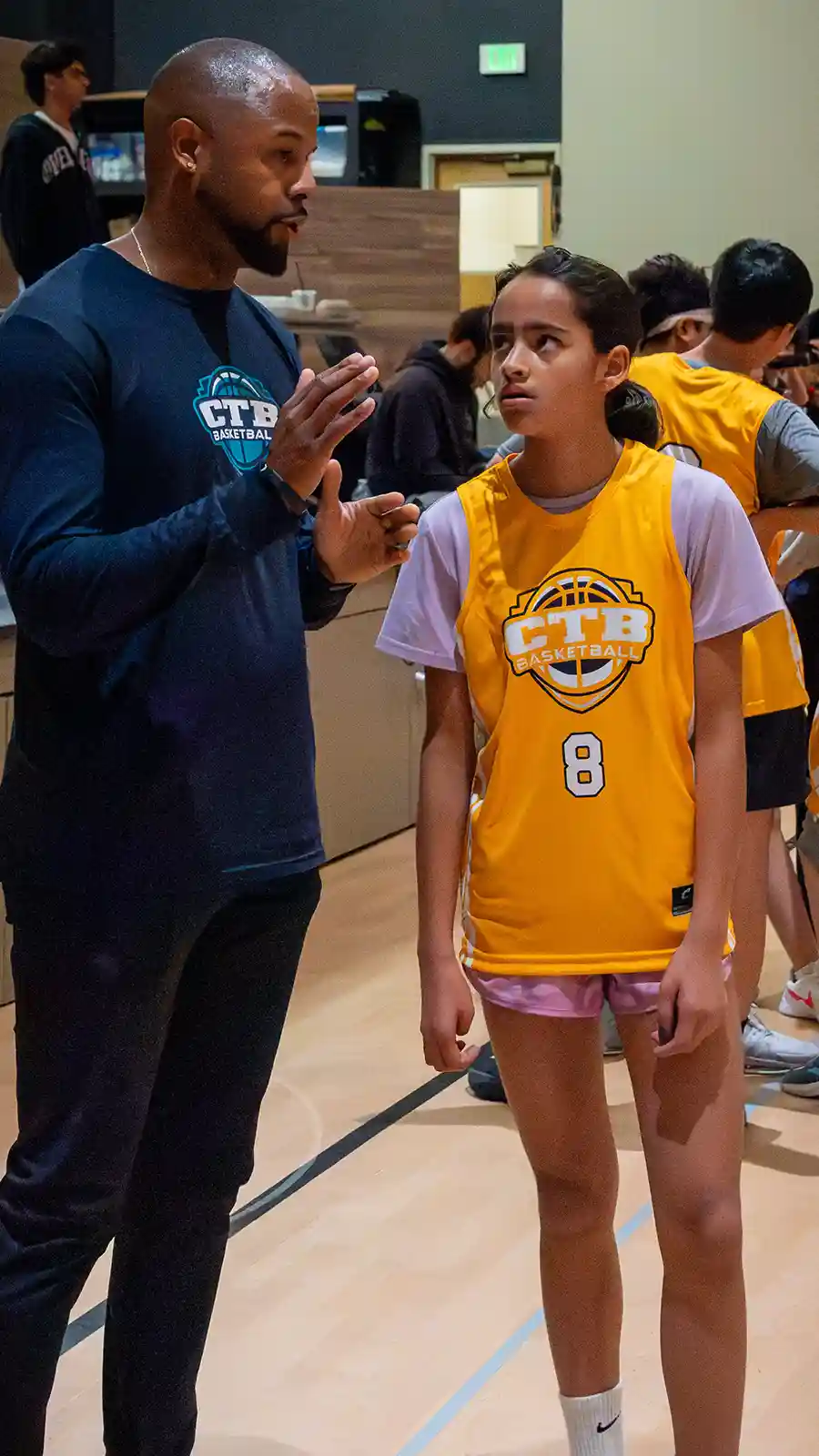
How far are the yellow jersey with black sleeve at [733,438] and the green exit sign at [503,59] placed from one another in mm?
7668

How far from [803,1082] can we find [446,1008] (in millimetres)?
1813

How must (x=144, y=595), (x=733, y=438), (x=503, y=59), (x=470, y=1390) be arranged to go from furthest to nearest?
(x=503, y=59) < (x=733, y=438) < (x=470, y=1390) < (x=144, y=595)

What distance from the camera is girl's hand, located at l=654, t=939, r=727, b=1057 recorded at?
1.66 meters

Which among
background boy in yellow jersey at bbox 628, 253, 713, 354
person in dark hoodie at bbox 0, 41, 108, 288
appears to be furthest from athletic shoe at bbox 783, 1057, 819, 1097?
person in dark hoodie at bbox 0, 41, 108, 288

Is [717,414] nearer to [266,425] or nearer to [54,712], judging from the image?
[266,425]

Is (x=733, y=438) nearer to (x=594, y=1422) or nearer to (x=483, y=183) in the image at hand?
(x=594, y=1422)

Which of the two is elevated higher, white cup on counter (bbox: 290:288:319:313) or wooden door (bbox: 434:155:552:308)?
wooden door (bbox: 434:155:552:308)

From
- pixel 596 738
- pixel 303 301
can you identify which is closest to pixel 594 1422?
pixel 596 738

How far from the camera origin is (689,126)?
875cm

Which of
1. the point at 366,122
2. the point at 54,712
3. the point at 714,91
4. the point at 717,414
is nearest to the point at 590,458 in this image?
the point at 54,712

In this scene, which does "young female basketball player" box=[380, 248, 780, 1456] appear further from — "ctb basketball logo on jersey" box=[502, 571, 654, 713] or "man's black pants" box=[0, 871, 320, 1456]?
"man's black pants" box=[0, 871, 320, 1456]

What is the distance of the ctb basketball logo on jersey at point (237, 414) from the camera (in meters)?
1.59

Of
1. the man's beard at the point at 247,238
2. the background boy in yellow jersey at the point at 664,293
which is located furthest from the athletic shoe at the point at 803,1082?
the man's beard at the point at 247,238

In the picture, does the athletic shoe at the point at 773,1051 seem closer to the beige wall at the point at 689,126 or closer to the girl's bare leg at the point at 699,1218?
the girl's bare leg at the point at 699,1218
